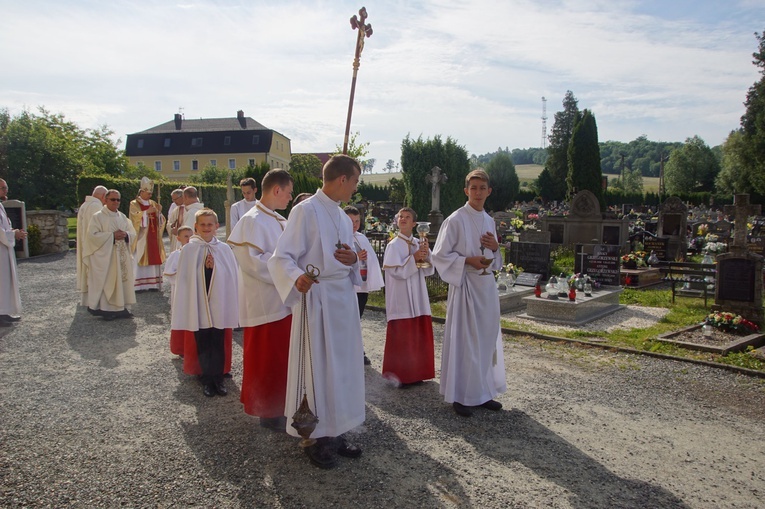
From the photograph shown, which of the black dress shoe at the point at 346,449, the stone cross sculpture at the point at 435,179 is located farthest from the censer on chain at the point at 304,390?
the stone cross sculpture at the point at 435,179

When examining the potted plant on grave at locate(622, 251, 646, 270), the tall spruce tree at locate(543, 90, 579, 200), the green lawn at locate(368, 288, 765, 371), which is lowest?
the green lawn at locate(368, 288, 765, 371)

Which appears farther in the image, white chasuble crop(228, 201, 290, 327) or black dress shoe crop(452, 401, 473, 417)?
black dress shoe crop(452, 401, 473, 417)

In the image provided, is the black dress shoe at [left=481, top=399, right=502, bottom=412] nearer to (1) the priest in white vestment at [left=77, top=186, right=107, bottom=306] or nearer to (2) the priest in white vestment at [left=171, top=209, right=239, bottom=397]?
(2) the priest in white vestment at [left=171, top=209, right=239, bottom=397]

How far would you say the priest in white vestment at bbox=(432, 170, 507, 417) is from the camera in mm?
4961

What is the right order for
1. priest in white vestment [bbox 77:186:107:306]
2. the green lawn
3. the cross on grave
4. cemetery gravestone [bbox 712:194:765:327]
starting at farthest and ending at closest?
1. priest in white vestment [bbox 77:186:107:306]
2. the cross on grave
3. cemetery gravestone [bbox 712:194:765:327]
4. the green lawn

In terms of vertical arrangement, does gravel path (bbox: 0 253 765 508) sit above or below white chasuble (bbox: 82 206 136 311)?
below

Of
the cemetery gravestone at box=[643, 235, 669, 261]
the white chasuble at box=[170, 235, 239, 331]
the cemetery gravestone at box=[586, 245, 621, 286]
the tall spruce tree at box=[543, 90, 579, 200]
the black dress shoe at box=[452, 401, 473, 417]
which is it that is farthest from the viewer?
the tall spruce tree at box=[543, 90, 579, 200]

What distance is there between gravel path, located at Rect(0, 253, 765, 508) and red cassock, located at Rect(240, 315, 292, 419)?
0.83ft

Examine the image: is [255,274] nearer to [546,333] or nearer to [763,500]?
[763,500]

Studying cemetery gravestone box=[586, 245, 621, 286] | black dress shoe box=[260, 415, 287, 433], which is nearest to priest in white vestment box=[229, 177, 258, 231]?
black dress shoe box=[260, 415, 287, 433]

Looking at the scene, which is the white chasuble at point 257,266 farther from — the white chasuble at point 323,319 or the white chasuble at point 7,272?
the white chasuble at point 7,272

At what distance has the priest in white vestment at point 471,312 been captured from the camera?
4961 mm

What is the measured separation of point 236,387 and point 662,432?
4.09 m

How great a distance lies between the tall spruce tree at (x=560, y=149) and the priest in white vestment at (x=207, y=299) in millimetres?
53972
